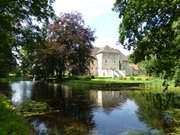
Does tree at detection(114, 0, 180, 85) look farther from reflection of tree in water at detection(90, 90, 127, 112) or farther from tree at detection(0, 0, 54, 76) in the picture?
reflection of tree in water at detection(90, 90, 127, 112)

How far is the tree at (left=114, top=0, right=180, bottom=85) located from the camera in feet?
63.3

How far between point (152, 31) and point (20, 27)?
935 cm

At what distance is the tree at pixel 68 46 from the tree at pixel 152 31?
49265mm

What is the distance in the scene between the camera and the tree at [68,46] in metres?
71.6

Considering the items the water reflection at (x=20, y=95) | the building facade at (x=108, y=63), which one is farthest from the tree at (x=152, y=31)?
the building facade at (x=108, y=63)

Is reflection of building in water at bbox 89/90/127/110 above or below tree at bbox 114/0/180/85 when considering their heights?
below

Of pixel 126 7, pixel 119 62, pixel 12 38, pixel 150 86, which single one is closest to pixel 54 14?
pixel 12 38

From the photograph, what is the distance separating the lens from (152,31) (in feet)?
69.9

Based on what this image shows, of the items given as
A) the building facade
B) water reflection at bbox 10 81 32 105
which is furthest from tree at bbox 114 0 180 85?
the building facade

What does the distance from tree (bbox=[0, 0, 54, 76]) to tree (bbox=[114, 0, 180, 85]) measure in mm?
5276

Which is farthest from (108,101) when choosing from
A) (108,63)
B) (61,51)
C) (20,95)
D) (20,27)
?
(108,63)

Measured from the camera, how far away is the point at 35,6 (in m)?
21.7

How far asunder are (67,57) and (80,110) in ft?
148

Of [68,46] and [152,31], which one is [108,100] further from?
[68,46]
